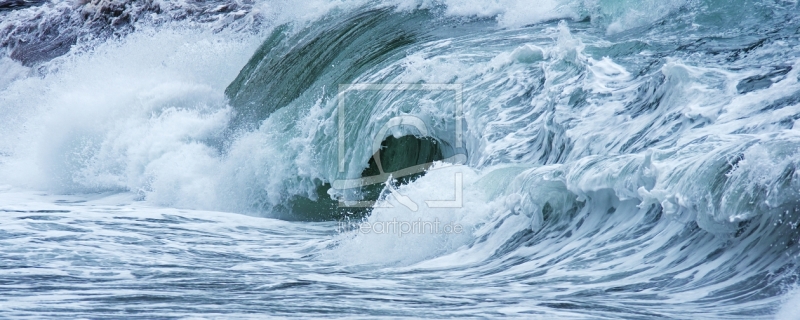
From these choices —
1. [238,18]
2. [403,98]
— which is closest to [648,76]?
[403,98]

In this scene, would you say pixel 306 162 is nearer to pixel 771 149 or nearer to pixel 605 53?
pixel 605 53

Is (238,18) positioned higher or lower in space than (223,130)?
higher

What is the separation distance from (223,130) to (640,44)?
551 centimetres

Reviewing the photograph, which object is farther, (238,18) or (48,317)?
(238,18)

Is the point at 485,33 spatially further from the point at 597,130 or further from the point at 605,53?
the point at 597,130

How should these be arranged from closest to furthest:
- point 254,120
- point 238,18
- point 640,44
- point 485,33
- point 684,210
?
1. point 684,210
2. point 640,44
3. point 485,33
4. point 254,120
5. point 238,18

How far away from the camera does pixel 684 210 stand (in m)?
4.17

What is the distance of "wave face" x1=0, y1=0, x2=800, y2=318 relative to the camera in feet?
12.9

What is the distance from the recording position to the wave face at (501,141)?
3.92m

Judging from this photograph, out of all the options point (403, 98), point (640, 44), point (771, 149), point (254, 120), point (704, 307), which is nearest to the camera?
point (704, 307)

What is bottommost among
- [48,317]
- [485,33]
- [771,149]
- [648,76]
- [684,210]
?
[48,317]

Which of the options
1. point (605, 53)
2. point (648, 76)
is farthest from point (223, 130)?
point (648, 76)

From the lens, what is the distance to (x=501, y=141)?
6.45 m

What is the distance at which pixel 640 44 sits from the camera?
6.62 meters
